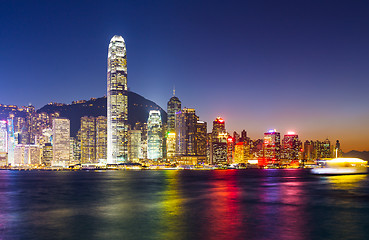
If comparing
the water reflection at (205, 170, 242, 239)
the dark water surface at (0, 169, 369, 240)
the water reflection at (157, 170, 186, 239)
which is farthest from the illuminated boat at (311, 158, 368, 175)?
the water reflection at (157, 170, 186, 239)

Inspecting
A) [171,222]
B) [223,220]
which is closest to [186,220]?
[171,222]

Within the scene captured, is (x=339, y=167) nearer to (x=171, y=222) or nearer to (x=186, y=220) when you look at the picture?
(x=186, y=220)

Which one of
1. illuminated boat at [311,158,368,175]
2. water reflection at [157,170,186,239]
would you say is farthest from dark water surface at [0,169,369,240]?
illuminated boat at [311,158,368,175]

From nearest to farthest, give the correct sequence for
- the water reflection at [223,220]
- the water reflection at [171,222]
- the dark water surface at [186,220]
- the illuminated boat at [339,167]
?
1. the water reflection at [223,220]
2. the water reflection at [171,222]
3. the dark water surface at [186,220]
4. the illuminated boat at [339,167]

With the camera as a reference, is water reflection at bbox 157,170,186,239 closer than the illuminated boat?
Yes

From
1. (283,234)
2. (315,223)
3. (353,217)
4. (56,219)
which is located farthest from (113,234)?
(353,217)

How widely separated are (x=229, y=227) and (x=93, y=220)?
55.6 feet

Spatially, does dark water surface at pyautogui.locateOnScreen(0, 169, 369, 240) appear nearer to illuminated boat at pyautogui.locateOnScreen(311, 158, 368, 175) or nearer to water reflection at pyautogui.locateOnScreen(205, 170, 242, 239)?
water reflection at pyautogui.locateOnScreen(205, 170, 242, 239)

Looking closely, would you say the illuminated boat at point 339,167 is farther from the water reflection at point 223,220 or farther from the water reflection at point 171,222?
the water reflection at point 171,222

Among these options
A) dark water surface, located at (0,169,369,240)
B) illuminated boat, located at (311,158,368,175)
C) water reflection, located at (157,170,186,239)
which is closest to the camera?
water reflection, located at (157,170,186,239)

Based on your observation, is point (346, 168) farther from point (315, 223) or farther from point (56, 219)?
point (56, 219)

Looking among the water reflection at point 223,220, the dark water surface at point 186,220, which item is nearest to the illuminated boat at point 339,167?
the dark water surface at point 186,220

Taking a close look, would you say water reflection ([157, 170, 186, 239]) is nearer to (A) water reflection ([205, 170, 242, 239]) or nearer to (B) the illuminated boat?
(A) water reflection ([205, 170, 242, 239])

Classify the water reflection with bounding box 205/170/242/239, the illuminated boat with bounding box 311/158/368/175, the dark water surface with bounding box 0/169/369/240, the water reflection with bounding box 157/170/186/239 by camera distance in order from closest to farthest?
1. the water reflection with bounding box 205/170/242/239
2. the water reflection with bounding box 157/170/186/239
3. the dark water surface with bounding box 0/169/369/240
4. the illuminated boat with bounding box 311/158/368/175
